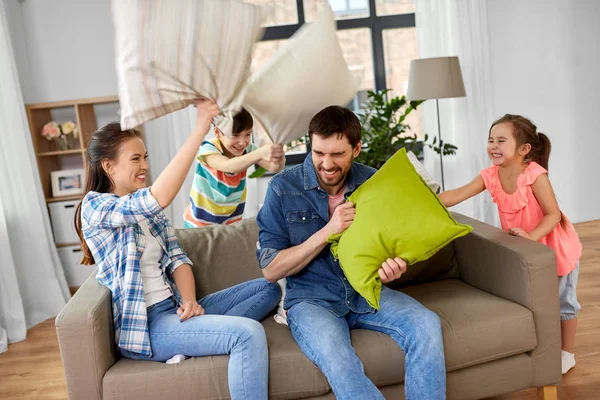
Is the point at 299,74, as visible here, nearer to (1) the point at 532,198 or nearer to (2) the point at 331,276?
(2) the point at 331,276

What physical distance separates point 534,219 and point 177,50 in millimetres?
1617

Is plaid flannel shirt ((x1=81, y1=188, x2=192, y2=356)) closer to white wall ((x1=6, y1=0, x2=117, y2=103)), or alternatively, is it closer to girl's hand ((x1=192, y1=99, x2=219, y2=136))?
girl's hand ((x1=192, y1=99, x2=219, y2=136))

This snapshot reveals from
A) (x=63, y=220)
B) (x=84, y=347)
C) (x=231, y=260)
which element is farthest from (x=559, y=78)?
(x=84, y=347)

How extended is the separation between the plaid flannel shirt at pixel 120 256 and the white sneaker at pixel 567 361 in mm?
1626

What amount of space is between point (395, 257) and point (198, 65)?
0.82 m

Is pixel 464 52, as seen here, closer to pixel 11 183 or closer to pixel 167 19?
pixel 11 183

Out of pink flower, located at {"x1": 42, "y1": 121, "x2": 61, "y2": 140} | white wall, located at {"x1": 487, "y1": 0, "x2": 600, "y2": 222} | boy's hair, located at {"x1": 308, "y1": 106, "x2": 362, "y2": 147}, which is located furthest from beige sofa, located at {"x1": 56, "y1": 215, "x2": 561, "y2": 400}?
white wall, located at {"x1": 487, "y1": 0, "x2": 600, "y2": 222}

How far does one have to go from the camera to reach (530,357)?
2184mm

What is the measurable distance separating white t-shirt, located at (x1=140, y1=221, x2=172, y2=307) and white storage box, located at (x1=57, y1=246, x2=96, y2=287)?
2354mm

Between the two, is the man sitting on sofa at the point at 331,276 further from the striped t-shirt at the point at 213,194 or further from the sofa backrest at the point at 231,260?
the striped t-shirt at the point at 213,194

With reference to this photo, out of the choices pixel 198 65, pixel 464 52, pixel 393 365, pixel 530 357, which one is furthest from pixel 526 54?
pixel 198 65

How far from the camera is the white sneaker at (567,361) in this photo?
2561 mm

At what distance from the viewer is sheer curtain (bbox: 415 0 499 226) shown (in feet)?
15.6

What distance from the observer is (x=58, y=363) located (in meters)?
3.23
